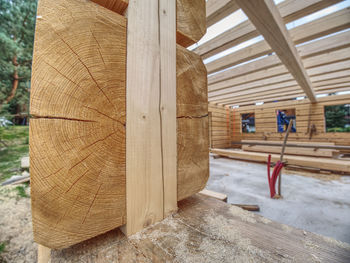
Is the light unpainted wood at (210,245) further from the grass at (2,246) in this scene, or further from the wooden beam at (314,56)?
the wooden beam at (314,56)

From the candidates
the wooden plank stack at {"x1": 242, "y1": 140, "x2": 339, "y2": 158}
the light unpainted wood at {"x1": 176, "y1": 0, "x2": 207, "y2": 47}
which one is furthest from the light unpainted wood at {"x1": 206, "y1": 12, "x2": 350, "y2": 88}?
the wooden plank stack at {"x1": 242, "y1": 140, "x2": 339, "y2": 158}

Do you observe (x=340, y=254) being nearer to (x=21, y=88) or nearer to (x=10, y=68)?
(x=10, y=68)

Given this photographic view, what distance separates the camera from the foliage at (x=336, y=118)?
13.1 metres

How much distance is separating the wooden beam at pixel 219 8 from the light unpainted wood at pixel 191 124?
4.14ft

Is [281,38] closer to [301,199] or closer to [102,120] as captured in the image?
[102,120]

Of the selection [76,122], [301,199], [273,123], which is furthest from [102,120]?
[273,123]

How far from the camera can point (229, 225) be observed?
0.60 metres

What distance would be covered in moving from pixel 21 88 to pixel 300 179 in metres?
9.30

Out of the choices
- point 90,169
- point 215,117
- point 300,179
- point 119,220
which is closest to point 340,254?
point 119,220

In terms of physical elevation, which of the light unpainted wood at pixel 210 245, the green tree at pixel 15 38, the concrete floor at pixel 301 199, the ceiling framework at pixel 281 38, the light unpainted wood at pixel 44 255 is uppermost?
the green tree at pixel 15 38

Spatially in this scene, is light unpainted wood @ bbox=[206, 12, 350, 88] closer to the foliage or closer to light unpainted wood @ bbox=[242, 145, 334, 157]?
light unpainted wood @ bbox=[242, 145, 334, 157]

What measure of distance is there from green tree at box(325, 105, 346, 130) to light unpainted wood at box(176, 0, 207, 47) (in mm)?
18737

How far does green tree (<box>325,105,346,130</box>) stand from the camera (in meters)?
13.2

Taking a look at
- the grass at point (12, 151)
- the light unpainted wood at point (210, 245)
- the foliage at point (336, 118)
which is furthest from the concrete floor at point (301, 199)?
the foliage at point (336, 118)
